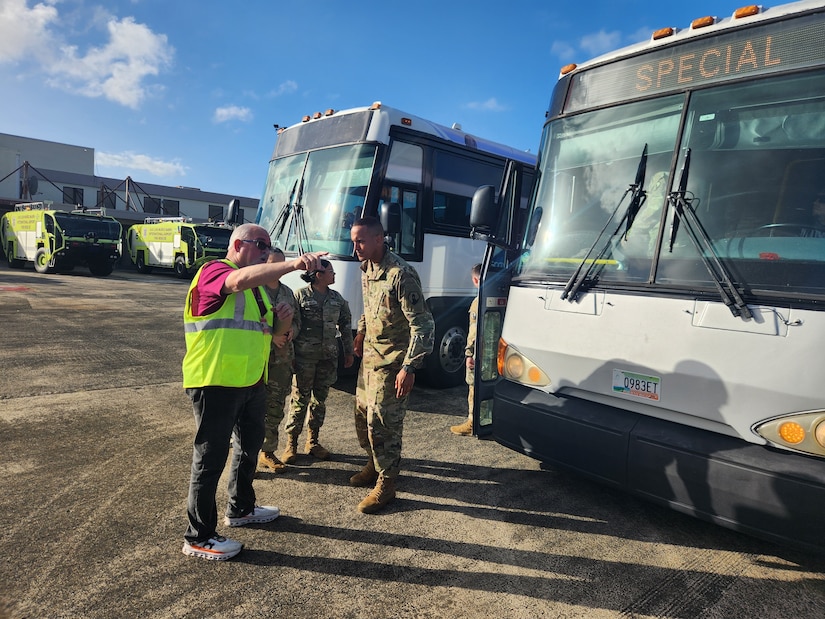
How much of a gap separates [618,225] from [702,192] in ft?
1.66

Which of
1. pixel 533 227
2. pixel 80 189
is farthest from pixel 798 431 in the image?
pixel 80 189

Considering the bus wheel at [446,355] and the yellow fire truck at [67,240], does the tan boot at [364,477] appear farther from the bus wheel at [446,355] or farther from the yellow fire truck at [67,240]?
the yellow fire truck at [67,240]

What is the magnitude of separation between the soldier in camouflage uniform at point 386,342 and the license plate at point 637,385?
1.20 m

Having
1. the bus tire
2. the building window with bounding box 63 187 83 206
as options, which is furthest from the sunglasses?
the building window with bounding box 63 187 83 206

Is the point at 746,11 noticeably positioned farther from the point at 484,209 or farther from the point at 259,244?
the point at 259,244

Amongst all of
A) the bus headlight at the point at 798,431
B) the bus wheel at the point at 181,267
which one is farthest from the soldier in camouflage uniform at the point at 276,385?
the bus wheel at the point at 181,267

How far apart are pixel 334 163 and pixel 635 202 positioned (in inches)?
151

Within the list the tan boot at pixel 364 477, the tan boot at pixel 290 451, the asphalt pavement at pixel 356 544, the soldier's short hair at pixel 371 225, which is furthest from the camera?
the tan boot at pixel 290 451

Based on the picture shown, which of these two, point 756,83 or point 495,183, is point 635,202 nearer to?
point 756,83

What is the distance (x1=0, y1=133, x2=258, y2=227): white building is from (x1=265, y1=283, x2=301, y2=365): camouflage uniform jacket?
2953 centimetres

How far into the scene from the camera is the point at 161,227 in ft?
80.2

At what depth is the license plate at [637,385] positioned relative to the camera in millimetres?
3103

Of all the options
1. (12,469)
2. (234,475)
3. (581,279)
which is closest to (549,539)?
(581,279)

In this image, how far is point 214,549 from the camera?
291 centimetres
